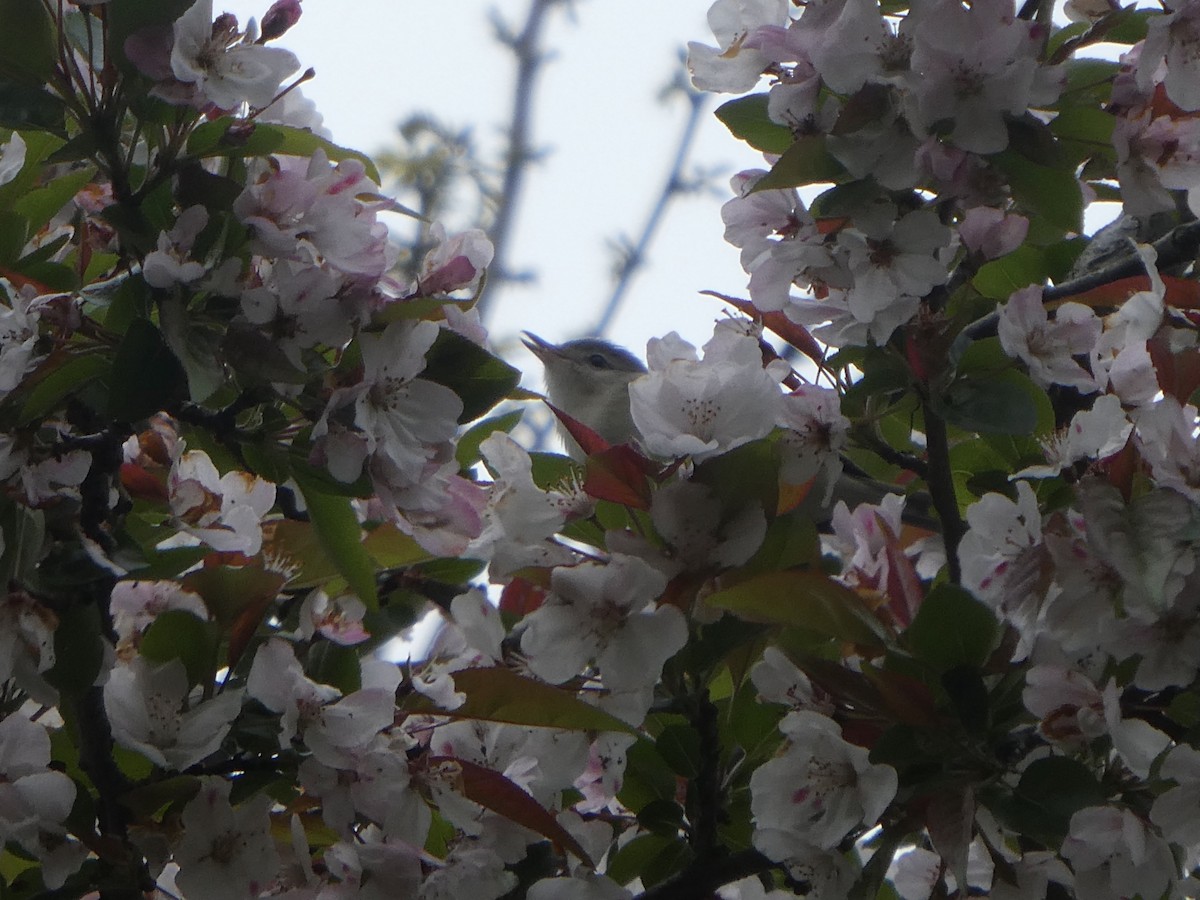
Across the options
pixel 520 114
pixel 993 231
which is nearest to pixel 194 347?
pixel 993 231

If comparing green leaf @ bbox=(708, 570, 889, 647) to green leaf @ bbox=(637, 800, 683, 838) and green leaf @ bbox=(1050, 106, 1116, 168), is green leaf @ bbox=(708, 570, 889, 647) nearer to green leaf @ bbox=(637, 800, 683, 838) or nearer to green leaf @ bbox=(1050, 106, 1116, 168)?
green leaf @ bbox=(637, 800, 683, 838)

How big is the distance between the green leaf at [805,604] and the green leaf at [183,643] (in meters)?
0.43

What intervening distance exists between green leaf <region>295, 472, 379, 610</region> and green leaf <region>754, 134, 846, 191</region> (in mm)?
455

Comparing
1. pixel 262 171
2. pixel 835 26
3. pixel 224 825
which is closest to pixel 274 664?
pixel 224 825

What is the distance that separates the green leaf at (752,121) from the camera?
124 cm

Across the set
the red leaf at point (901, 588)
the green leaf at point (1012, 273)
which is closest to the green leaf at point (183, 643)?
the red leaf at point (901, 588)

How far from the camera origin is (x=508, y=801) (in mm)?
1109

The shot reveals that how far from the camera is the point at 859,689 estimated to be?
1069mm

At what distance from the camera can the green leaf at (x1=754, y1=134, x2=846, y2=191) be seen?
44.8 inches

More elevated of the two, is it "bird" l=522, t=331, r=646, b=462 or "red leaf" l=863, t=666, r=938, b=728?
"bird" l=522, t=331, r=646, b=462

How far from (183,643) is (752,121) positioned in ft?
2.22

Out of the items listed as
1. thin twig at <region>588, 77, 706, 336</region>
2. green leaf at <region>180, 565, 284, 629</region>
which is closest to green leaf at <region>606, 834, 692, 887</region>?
green leaf at <region>180, 565, 284, 629</region>

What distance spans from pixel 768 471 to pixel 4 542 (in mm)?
611

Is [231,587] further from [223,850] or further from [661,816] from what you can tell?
[661,816]
